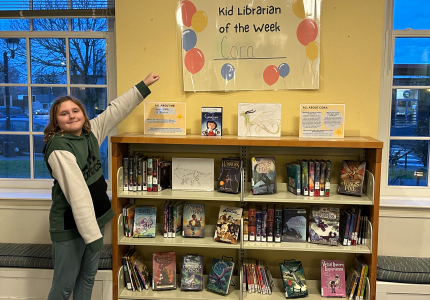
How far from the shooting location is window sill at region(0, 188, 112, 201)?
8.87 ft

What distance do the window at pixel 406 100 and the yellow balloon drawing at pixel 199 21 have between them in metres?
1.37

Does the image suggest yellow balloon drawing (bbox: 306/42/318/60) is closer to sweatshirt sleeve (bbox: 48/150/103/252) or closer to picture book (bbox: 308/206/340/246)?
picture book (bbox: 308/206/340/246)

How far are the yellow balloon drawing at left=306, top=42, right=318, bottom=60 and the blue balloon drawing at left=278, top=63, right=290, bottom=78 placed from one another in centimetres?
17

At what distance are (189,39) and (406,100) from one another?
174 cm

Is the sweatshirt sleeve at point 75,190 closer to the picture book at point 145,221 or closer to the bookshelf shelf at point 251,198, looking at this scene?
the bookshelf shelf at point 251,198

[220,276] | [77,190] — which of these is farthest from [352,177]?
[77,190]

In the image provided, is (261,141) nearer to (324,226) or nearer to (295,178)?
(295,178)

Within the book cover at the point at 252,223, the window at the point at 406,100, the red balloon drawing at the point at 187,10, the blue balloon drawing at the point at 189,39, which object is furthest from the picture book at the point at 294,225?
the red balloon drawing at the point at 187,10

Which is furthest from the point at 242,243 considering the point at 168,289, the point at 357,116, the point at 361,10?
the point at 361,10

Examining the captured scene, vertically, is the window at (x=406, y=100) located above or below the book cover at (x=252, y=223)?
above

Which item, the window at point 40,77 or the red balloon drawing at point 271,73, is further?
the window at point 40,77

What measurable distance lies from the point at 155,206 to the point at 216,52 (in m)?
1.23

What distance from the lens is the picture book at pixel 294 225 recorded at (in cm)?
235

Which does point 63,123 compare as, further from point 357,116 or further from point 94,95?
point 357,116
